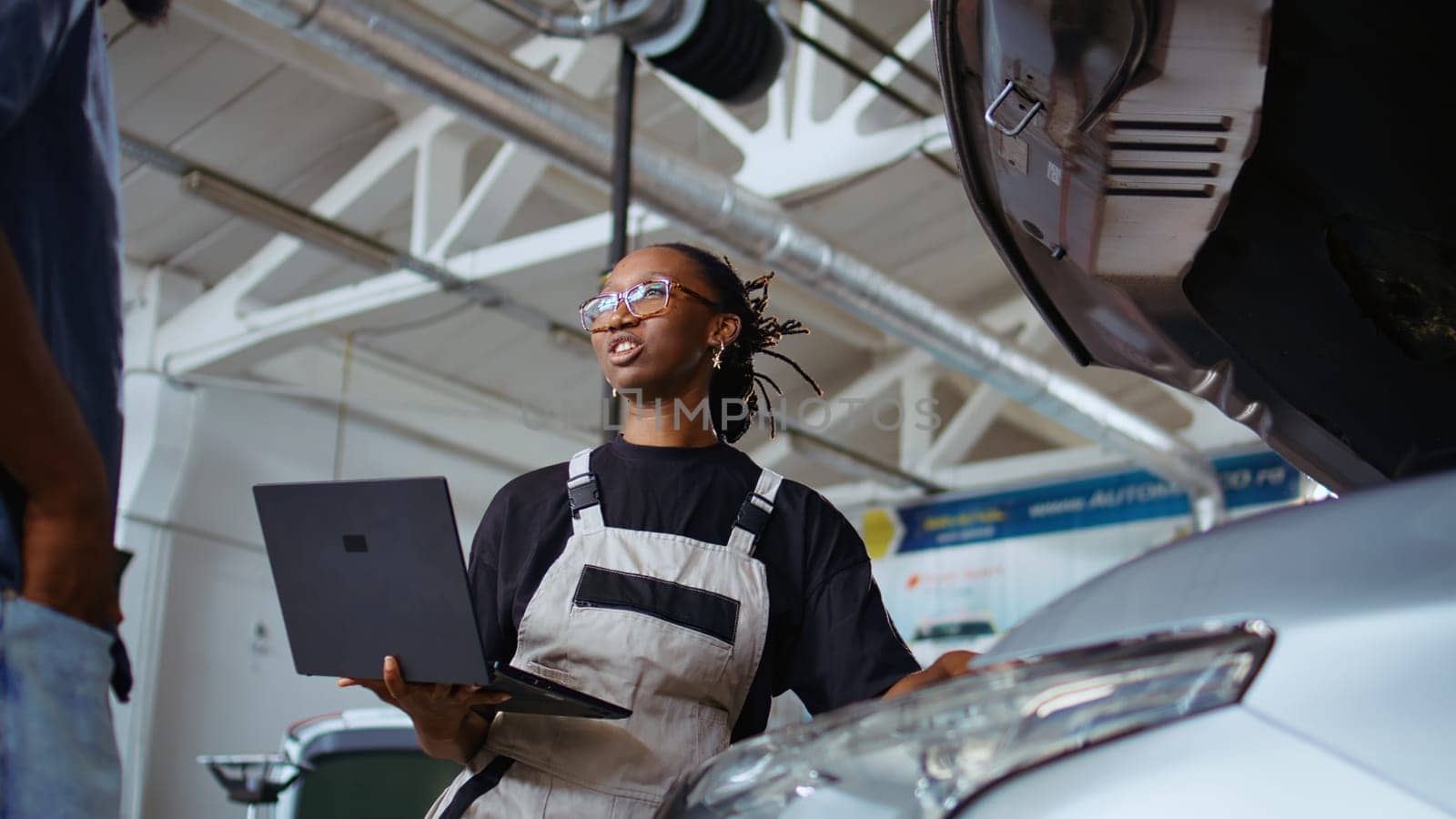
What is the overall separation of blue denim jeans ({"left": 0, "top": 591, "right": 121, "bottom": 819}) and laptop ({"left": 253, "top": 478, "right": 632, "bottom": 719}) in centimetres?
44

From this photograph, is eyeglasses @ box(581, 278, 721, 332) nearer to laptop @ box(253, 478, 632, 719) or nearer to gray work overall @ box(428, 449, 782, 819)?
gray work overall @ box(428, 449, 782, 819)

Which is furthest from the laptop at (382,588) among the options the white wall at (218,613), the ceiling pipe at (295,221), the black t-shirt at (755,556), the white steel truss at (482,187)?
the white wall at (218,613)

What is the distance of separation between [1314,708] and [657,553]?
113cm

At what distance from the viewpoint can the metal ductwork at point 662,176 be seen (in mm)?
4516

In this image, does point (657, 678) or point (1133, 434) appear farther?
point (1133, 434)

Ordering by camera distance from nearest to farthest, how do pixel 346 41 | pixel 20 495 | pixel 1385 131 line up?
pixel 20 495
pixel 1385 131
pixel 346 41

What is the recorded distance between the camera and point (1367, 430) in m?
1.46

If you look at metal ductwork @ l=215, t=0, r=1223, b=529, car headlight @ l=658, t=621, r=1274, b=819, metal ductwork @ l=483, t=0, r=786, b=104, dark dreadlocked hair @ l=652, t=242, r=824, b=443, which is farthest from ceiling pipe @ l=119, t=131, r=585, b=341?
car headlight @ l=658, t=621, r=1274, b=819

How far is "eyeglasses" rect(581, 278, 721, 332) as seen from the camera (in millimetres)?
1944

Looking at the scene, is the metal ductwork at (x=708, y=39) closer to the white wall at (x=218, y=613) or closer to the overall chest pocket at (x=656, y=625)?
the overall chest pocket at (x=656, y=625)

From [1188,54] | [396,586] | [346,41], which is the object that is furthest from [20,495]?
[346,41]

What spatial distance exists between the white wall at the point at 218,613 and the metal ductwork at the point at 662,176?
4.24 meters

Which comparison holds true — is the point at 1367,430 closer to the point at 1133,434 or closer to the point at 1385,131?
the point at 1385,131

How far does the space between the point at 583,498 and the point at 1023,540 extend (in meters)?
8.90
